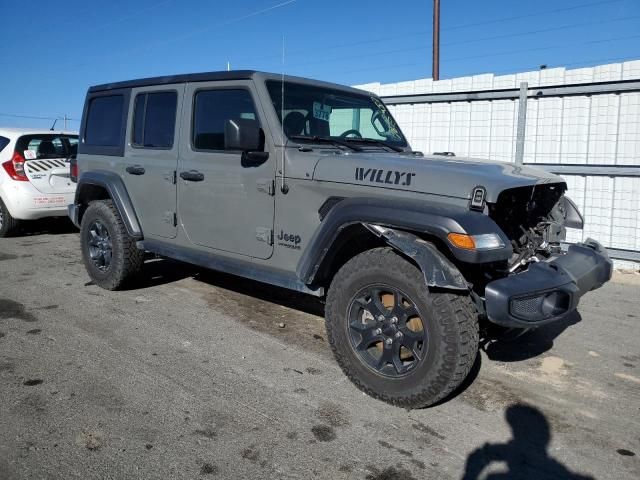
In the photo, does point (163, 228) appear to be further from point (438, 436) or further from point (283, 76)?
point (438, 436)

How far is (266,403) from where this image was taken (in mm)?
3215

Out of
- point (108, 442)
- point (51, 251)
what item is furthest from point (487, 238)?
point (51, 251)

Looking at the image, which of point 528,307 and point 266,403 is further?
point 266,403

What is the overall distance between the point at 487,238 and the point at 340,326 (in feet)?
3.53

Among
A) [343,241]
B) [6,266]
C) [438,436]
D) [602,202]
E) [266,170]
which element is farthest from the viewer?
[602,202]

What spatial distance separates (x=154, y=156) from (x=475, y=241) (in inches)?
121

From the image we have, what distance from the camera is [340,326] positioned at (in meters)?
3.35

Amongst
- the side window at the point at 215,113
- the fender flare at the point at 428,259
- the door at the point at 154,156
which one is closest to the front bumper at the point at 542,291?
the fender flare at the point at 428,259

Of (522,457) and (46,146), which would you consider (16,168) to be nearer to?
(46,146)

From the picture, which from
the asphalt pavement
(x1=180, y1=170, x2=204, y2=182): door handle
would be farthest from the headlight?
(x1=180, y1=170, x2=204, y2=182): door handle

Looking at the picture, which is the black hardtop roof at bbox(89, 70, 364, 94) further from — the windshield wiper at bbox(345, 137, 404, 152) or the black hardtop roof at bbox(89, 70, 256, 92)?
the windshield wiper at bbox(345, 137, 404, 152)

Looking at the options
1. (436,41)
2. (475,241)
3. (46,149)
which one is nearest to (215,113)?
(475,241)

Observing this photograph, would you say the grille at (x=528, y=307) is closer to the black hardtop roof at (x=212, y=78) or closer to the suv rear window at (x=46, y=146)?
the black hardtop roof at (x=212, y=78)

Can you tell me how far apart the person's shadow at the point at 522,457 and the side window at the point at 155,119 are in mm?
3351
